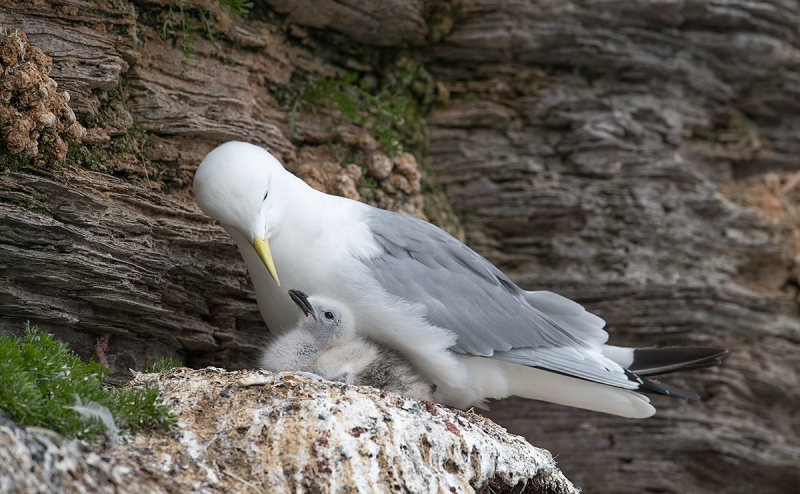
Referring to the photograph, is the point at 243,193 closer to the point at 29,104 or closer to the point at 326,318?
the point at 326,318

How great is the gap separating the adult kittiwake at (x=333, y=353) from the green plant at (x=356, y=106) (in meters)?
1.60

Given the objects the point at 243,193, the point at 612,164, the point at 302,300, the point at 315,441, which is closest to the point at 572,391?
the point at 302,300

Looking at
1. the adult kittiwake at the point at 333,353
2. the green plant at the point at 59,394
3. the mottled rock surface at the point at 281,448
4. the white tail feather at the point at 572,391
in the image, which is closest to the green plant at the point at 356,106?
the adult kittiwake at the point at 333,353

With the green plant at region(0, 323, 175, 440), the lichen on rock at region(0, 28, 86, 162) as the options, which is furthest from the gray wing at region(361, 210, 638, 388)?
the lichen on rock at region(0, 28, 86, 162)

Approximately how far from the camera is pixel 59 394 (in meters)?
2.61

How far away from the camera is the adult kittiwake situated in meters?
3.43

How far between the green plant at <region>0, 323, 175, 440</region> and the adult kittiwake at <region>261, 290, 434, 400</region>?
0.76m

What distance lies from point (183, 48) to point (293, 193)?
123 centimetres

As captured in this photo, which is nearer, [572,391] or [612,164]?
[572,391]

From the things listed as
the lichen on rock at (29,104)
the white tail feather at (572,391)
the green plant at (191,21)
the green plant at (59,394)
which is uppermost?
the green plant at (191,21)

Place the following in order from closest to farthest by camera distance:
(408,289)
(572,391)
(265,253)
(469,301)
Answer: (265,253), (408,289), (469,301), (572,391)

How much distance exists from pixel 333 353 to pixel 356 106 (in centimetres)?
199

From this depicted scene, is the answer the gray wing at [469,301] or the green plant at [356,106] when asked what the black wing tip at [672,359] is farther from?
the green plant at [356,106]

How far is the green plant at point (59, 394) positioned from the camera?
2.47 metres
